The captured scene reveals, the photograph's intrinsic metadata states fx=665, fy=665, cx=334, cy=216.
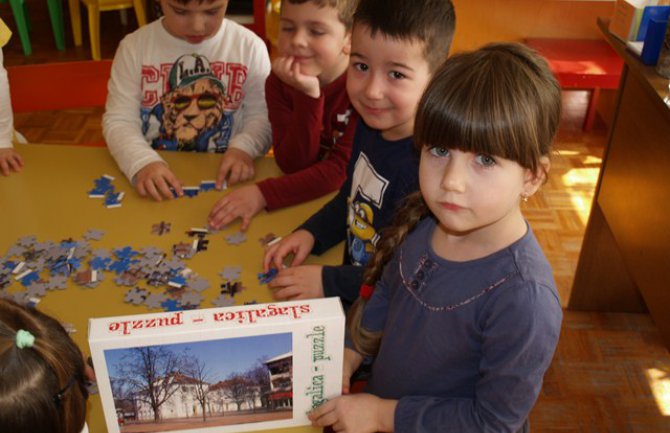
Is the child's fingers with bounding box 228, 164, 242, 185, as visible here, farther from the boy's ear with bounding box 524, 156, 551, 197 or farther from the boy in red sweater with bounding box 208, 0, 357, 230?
the boy's ear with bounding box 524, 156, 551, 197

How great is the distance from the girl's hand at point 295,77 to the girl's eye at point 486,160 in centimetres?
78

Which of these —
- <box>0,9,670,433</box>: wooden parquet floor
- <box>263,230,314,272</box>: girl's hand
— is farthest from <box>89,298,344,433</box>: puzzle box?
<box>0,9,670,433</box>: wooden parquet floor

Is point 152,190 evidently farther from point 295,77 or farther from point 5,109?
point 5,109

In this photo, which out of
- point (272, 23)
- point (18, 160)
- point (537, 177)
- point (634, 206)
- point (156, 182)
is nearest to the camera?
point (537, 177)

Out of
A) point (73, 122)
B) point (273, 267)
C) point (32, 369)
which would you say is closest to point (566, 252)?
point (273, 267)

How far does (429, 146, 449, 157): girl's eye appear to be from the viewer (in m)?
1.04

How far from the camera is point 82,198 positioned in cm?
167

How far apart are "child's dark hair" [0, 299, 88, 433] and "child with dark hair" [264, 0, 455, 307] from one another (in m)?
0.54

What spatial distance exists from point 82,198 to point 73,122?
8.74 feet

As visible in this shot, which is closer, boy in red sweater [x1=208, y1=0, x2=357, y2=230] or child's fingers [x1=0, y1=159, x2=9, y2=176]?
boy in red sweater [x1=208, y1=0, x2=357, y2=230]

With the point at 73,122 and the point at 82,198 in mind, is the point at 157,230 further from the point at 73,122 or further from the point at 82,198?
the point at 73,122

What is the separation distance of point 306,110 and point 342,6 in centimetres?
28

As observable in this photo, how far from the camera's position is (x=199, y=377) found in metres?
0.94

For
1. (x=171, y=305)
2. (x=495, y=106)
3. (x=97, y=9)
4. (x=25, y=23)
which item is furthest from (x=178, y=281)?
(x=25, y=23)
